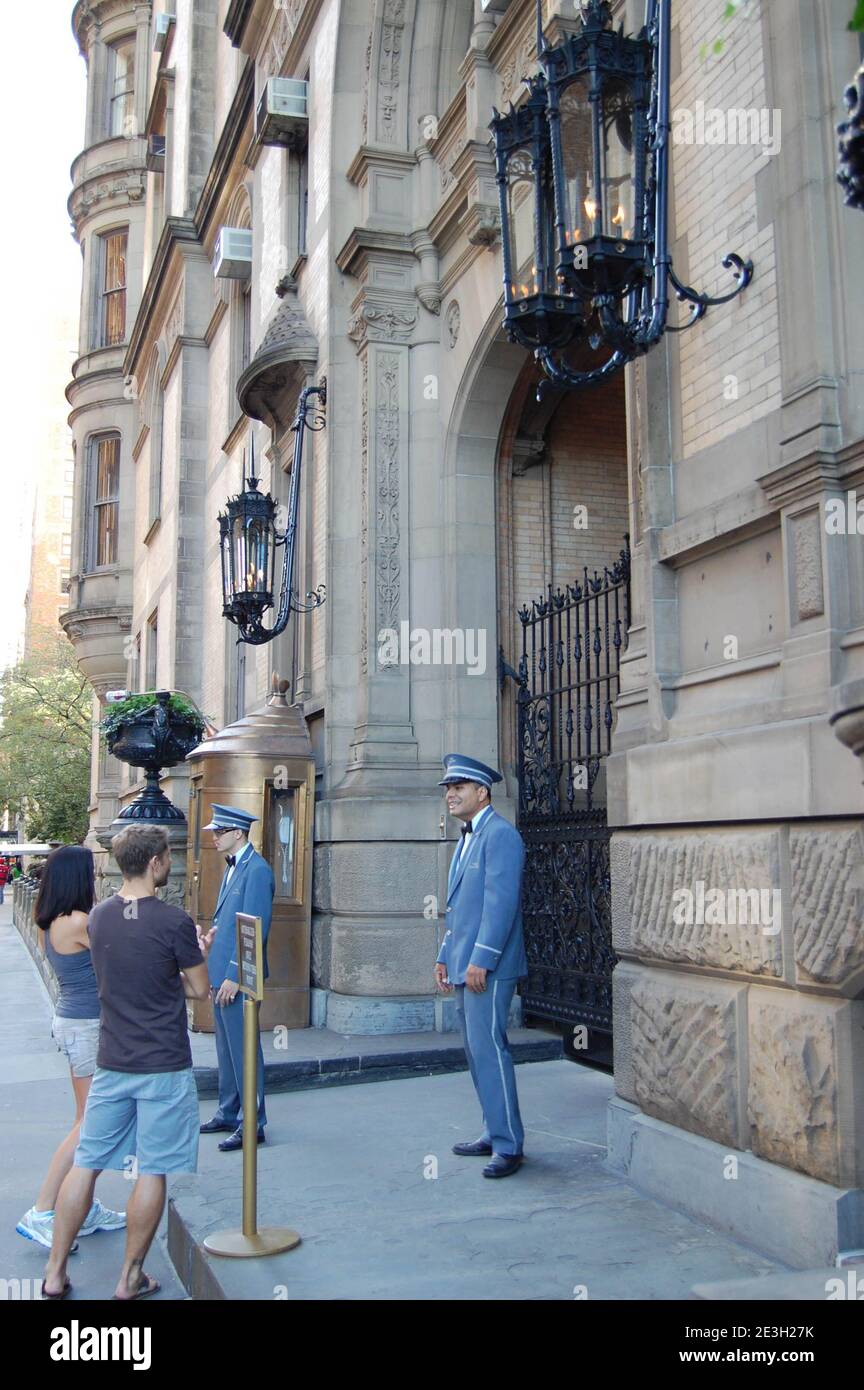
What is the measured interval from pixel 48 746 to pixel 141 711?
98.4 ft

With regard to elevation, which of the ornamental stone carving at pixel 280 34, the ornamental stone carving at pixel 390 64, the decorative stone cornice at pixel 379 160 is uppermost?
the ornamental stone carving at pixel 280 34

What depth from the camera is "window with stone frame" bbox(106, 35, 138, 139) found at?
30.4 metres

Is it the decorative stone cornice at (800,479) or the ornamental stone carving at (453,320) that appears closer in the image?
the decorative stone cornice at (800,479)

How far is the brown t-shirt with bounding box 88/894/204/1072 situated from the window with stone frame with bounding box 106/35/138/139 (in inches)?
1163

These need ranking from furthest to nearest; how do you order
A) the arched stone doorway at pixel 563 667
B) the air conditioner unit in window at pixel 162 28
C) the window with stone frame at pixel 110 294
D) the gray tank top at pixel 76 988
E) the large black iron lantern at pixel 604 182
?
the window with stone frame at pixel 110 294 < the air conditioner unit in window at pixel 162 28 < the arched stone doorway at pixel 563 667 < the gray tank top at pixel 76 988 < the large black iron lantern at pixel 604 182

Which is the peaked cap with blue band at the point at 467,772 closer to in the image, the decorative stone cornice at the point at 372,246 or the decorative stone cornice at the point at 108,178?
the decorative stone cornice at the point at 372,246

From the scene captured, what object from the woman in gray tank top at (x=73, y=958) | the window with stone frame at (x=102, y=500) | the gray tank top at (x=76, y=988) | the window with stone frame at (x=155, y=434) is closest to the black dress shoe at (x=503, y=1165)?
the woman in gray tank top at (x=73, y=958)

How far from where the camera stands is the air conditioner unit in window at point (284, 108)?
13586mm

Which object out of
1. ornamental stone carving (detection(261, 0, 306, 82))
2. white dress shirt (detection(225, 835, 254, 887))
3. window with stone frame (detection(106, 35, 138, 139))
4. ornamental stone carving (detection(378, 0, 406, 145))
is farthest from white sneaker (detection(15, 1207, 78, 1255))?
window with stone frame (detection(106, 35, 138, 139))

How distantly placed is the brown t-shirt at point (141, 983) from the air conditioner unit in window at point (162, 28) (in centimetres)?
2603

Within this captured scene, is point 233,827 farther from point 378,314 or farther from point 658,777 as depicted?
point 378,314

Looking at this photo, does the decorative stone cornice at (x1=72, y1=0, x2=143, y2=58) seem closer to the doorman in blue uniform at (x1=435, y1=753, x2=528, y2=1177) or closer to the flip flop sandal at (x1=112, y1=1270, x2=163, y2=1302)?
the doorman in blue uniform at (x1=435, y1=753, x2=528, y2=1177)

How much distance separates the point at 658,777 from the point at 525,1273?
2.31 meters

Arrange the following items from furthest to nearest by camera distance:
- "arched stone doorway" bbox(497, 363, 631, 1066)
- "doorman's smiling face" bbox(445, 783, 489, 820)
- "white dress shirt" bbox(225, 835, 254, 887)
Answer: "arched stone doorway" bbox(497, 363, 631, 1066)
"white dress shirt" bbox(225, 835, 254, 887)
"doorman's smiling face" bbox(445, 783, 489, 820)
